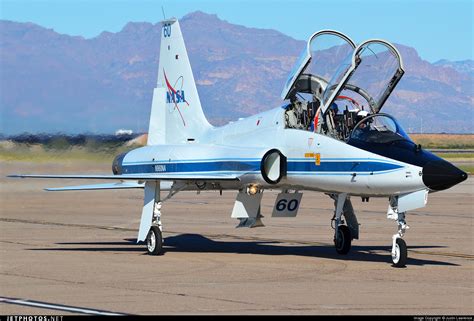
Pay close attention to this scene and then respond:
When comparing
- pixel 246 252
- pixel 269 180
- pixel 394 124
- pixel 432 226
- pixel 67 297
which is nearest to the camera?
pixel 67 297

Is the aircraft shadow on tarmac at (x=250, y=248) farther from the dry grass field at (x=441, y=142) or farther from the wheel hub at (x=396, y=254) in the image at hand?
the dry grass field at (x=441, y=142)

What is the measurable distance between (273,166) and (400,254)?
2.99m

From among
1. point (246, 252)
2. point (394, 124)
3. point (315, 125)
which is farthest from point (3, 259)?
point (394, 124)

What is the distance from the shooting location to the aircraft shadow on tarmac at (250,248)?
18369mm

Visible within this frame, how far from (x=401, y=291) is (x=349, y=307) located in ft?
5.37

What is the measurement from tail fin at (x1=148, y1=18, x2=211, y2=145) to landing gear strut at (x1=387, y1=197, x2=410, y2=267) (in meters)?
6.29

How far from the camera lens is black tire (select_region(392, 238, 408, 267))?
53.1 feet

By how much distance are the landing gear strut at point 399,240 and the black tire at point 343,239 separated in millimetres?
2031

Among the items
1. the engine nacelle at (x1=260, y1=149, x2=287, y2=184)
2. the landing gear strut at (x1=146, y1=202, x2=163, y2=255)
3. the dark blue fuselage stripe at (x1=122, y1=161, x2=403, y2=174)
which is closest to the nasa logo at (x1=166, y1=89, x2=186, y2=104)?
the dark blue fuselage stripe at (x1=122, y1=161, x2=403, y2=174)

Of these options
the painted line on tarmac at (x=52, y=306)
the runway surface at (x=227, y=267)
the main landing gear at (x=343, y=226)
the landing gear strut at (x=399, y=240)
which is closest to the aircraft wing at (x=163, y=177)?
the runway surface at (x=227, y=267)

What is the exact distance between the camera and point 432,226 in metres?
25.5

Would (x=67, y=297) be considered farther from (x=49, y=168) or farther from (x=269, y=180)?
(x=49, y=168)

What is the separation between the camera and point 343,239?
18.4 metres

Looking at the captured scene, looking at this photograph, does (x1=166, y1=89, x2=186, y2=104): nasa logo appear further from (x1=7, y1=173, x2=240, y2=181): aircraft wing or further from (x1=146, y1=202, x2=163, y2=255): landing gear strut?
(x1=146, y1=202, x2=163, y2=255): landing gear strut
